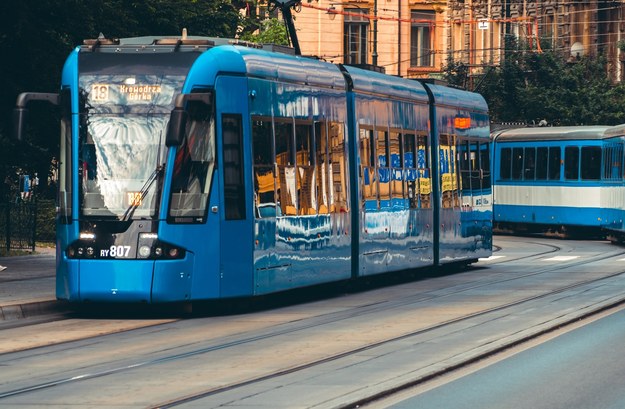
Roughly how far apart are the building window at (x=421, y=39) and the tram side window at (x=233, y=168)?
52.7m

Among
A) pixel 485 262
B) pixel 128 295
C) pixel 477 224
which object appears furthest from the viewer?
pixel 485 262

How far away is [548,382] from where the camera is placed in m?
12.4

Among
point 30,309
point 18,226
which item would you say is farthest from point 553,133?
point 30,309

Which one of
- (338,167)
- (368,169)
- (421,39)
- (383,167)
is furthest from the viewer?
(421,39)

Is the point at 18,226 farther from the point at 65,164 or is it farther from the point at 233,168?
the point at 233,168

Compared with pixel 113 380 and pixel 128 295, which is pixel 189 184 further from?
pixel 113 380

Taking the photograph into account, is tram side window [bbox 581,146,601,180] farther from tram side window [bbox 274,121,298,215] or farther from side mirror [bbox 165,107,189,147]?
side mirror [bbox 165,107,189,147]

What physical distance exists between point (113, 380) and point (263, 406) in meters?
2.03

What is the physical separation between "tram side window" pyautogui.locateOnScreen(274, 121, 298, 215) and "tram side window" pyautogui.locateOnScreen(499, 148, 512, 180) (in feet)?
89.5

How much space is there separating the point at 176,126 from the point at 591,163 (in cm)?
2804

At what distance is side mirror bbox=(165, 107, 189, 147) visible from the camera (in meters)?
17.4

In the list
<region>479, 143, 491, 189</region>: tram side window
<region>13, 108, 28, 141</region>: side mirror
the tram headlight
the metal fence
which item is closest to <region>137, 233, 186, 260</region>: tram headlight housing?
the tram headlight

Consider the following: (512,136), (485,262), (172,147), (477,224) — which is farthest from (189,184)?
(512,136)

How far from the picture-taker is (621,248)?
38469 mm
